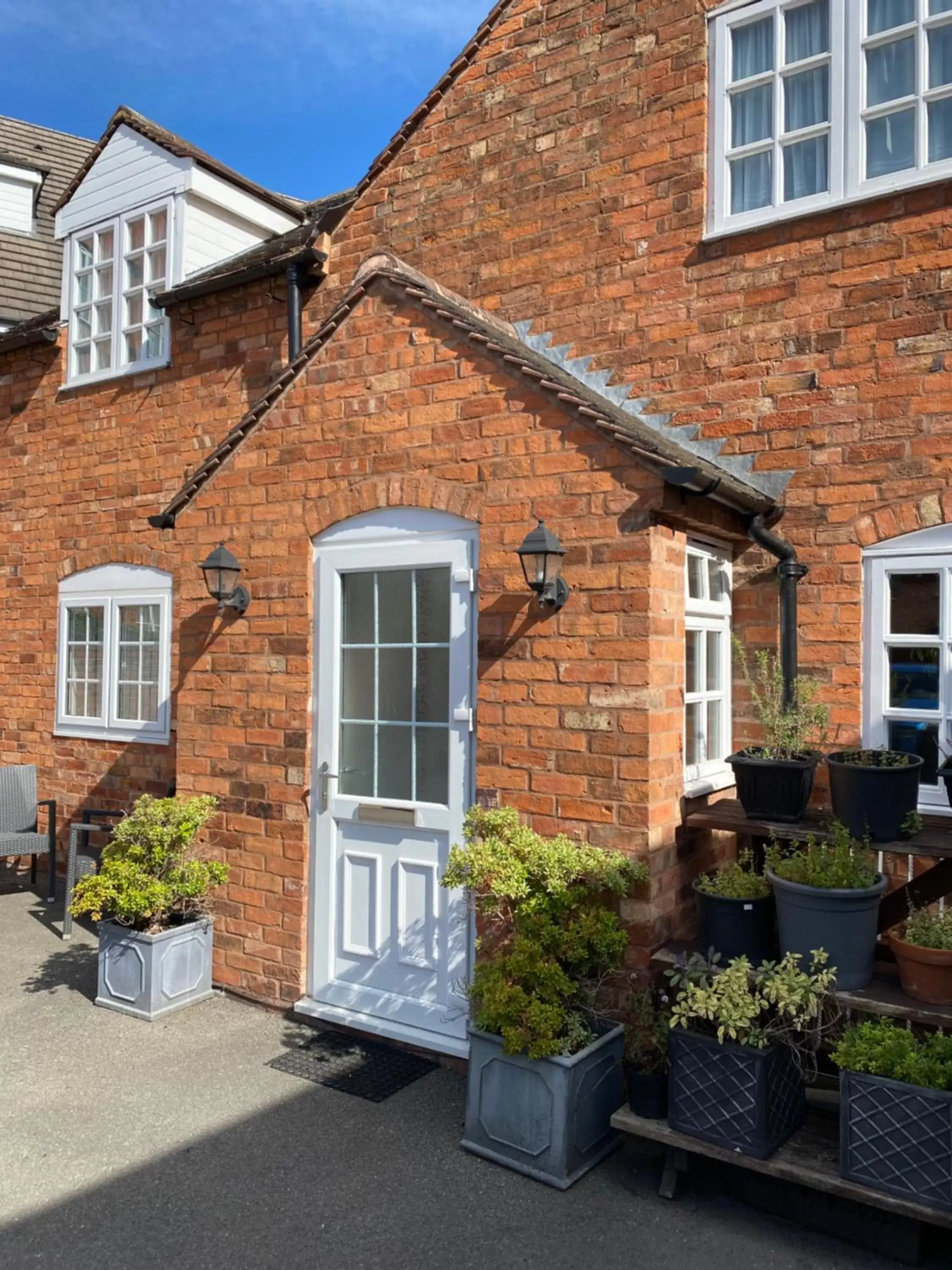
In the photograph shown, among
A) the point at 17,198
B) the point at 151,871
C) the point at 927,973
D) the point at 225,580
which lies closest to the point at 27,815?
the point at 151,871

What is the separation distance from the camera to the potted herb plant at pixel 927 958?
3.70 meters

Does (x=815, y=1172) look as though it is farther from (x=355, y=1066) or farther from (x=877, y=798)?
(x=355, y=1066)

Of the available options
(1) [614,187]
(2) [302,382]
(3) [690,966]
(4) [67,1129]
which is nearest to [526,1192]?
(3) [690,966]

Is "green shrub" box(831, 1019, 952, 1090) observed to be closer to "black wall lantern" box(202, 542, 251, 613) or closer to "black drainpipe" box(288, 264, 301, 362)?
"black wall lantern" box(202, 542, 251, 613)

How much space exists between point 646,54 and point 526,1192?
616 centimetres

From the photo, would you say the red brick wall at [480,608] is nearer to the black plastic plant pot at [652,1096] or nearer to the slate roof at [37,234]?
the black plastic plant pot at [652,1096]

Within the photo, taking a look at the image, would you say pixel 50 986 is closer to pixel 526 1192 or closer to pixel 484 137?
pixel 526 1192

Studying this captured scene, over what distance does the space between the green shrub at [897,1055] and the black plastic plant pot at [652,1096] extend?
743mm

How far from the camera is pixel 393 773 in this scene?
5.30 meters

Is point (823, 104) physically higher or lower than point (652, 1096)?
higher

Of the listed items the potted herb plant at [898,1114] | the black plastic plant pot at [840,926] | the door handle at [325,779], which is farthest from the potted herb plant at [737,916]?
the door handle at [325,779]

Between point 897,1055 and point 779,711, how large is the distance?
6.15 feet

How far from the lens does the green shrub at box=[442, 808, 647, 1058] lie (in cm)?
400

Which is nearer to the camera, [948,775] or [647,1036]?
[647,1036]
